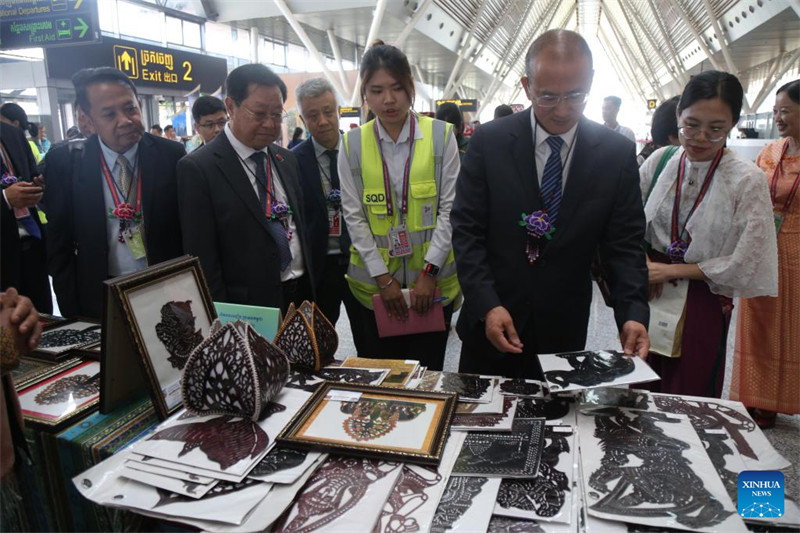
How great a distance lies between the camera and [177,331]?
1.20 meters

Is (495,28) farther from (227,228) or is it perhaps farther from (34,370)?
(34,370)

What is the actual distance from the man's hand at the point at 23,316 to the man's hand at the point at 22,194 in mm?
Answer: 1564

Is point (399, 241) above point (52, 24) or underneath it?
underneath

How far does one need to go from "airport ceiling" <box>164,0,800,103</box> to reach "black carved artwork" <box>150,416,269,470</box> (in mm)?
11082

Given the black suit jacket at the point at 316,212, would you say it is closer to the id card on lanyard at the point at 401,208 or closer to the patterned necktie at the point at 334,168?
the patterned necktie at the point at 334,168

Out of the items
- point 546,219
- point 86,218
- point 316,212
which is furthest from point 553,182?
point 86,218

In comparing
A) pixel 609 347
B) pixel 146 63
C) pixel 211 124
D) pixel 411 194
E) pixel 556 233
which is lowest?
pixel 609 347

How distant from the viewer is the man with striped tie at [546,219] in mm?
1429

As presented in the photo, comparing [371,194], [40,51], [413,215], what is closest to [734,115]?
[413,215]

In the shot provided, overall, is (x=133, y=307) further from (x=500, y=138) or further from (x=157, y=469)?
(x=500, y=138)

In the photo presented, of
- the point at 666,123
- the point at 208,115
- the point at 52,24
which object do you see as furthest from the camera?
the point at 52,24

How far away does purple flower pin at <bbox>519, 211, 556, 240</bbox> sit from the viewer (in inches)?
56.8

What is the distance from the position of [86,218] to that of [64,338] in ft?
1.63

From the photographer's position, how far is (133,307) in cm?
110
